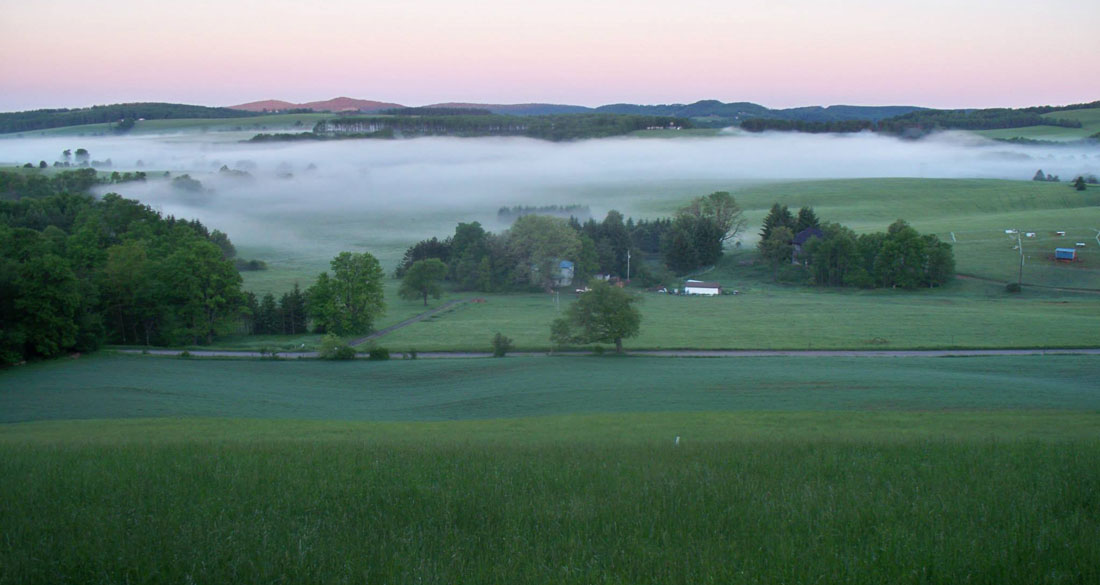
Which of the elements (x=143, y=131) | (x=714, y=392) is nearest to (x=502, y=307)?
(x=714, y=392)

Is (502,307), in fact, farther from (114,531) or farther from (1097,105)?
(1097,105)

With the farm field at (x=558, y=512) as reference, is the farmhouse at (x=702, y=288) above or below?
below

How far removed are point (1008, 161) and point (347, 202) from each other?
143190mm

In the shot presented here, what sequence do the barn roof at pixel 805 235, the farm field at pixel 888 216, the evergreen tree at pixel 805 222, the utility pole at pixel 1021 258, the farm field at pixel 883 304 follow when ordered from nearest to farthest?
the farm field at pixel 883 304, the utility pole at pixel 1021 258, the farm field at pixel 888 216, the barn roof at pixel 805 235, the evergreen tree at pixel 805 222

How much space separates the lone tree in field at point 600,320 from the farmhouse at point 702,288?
3143 centimetres

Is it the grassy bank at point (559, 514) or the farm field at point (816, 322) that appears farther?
the farm field at point (816, 322)

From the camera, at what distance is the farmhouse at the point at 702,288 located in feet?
244

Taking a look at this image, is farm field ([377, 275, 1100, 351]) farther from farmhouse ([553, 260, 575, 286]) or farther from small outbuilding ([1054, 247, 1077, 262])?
small outbuilding ([1054, 247, 1077, 262])

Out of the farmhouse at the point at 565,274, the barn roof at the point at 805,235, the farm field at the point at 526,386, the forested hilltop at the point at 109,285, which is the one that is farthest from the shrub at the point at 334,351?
the barn roof at the point at 805,235

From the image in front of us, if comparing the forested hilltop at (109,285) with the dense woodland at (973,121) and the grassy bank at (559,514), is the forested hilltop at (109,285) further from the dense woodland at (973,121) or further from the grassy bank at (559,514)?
the dense woodland at (973,121)

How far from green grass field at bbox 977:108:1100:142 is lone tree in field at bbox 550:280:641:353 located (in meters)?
163

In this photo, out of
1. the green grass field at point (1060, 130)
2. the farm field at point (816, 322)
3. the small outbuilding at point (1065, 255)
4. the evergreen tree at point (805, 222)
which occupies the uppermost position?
the green grass field at point (1060, 130)

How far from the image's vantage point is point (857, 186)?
140m

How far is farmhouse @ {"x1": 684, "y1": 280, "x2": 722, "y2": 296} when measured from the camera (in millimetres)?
74438
